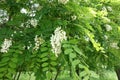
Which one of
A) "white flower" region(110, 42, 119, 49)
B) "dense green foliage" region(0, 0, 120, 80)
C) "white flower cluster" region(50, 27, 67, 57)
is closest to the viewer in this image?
"white flower cluster" region(50, 27, 67, 57)

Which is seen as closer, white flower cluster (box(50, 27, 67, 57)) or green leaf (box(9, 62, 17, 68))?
white flower cluster (box(50, 27, 67, 57))

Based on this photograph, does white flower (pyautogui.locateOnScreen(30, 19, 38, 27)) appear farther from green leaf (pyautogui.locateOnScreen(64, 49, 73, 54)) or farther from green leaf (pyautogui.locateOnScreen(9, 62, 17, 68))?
green leaf (pyautogui.locateOnScreen(64, 49, 73, 54))

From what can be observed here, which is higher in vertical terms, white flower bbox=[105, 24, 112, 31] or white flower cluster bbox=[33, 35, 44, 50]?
white flower cluster bbox=[33, 35, 44, 50]

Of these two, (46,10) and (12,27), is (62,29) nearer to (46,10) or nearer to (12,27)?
(46,10)

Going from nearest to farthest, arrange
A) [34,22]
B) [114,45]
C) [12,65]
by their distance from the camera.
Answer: [12,65], [34,22], [114,45]

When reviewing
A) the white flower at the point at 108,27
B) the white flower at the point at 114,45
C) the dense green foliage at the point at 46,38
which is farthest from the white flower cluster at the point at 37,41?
the white flower at the point at 114,45

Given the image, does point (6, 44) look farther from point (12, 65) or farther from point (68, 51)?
point (68, 51)

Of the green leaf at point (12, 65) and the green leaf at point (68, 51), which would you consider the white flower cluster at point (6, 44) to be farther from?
the green leaf at point (68, 51)

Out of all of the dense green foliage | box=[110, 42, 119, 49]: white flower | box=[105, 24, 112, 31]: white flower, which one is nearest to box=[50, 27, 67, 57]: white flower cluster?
the dense green foliage

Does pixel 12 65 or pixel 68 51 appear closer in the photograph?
pixel 68 51

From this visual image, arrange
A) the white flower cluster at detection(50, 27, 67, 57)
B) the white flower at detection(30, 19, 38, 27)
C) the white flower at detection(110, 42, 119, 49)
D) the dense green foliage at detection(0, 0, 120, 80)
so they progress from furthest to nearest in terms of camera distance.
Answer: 1. the white flower at detection(110, 42, 119, 49)
2. the white flower at detection(30, 19, 38, 27)
3. the dense green foliage at detection(0, 0, 120, 80)
4. the white flower cluster at detection(50, 27, 67, 57)

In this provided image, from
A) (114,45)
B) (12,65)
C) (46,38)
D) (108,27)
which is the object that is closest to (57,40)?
(46,38)

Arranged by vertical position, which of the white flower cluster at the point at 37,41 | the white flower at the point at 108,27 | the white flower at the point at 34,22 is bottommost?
the white flower at the point at 108,27

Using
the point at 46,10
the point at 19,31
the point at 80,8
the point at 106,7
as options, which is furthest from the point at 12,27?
the point at 106,7
